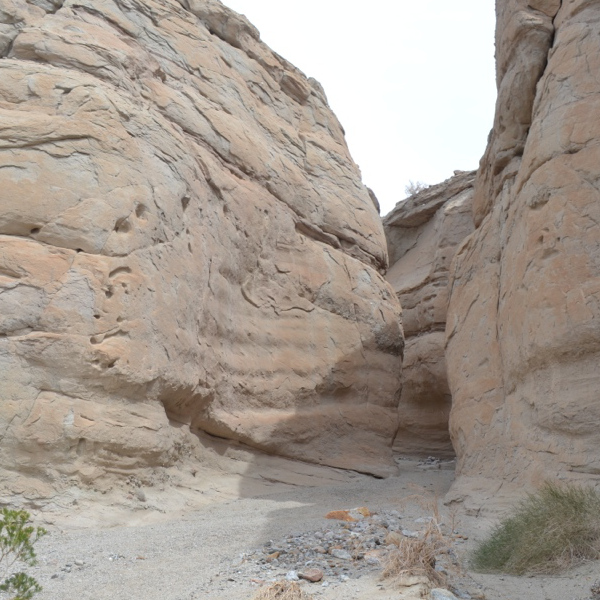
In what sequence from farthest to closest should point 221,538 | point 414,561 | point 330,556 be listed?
point 221,538 < point 330,556 < point 414,561

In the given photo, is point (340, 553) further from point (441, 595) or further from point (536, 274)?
point (536, 274)

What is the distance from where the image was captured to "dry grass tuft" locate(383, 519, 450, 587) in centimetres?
488

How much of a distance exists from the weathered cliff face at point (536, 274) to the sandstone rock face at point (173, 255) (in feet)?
7.66

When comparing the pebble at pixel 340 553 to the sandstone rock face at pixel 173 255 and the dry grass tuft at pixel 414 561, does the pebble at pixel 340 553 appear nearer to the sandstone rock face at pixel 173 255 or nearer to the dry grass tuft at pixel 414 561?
the dry grass tuft at pixel 414 561

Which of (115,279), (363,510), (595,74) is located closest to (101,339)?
(115,279)

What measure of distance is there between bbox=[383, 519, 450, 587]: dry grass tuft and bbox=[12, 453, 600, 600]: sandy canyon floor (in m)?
0.12

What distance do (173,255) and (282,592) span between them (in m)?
5.22

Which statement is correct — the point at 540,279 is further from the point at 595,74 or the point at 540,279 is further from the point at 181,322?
the point at 181,322

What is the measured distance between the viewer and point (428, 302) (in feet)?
58.4

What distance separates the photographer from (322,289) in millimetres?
12234

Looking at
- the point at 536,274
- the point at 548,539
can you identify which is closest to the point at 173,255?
the point at 536,274

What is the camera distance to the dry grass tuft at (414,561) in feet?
16.0

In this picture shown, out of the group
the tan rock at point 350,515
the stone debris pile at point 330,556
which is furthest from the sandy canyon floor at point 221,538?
the tan rock at point 350,515

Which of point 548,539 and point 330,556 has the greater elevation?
point 548,539
